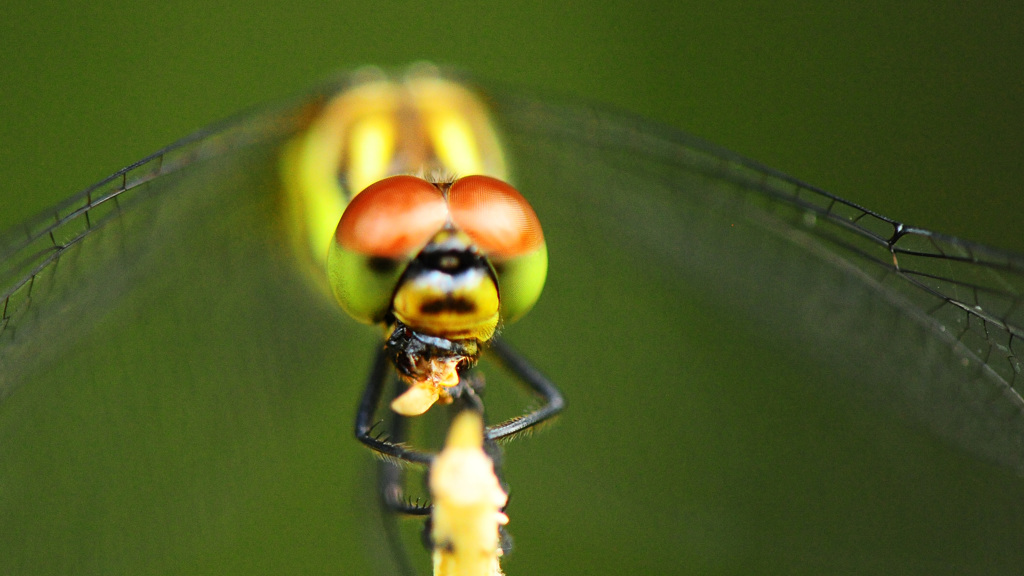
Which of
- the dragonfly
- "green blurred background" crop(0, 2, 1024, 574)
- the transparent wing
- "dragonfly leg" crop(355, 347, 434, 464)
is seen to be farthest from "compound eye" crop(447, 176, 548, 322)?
"green blurred background" crop(0, 2, 1024, 574)

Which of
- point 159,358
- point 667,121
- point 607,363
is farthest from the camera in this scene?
point 667,121

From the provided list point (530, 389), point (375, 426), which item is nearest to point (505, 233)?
point (375, 426)

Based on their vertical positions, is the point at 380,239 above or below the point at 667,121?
below

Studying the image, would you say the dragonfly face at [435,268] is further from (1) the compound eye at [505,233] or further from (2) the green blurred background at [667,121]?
(2) the green blurred background at [667,121]

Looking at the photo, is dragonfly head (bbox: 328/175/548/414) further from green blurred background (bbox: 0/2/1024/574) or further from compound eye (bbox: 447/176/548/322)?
green blurred background (bbox: 0/2/1024/574)

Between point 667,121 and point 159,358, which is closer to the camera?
point 159,358

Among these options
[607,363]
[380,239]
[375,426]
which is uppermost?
[607,363]

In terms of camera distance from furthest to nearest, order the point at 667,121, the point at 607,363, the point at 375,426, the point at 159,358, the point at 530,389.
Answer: the point at 667,121 < the point at 607,363 < the point at 159,358 < the point at 530,389 < the point at 375,426

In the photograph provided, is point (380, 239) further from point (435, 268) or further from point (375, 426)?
point (375, 426)
